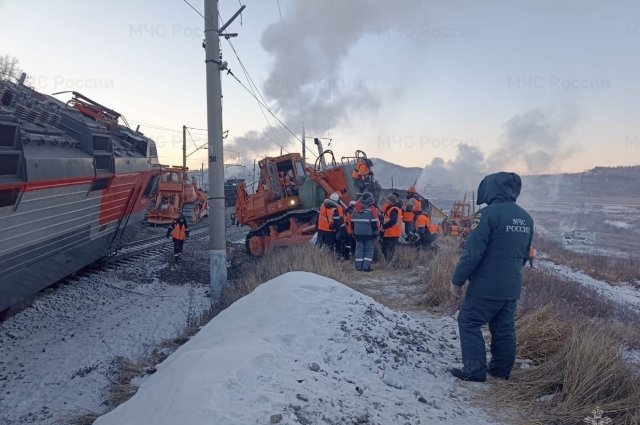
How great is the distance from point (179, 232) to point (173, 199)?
35.0 feet

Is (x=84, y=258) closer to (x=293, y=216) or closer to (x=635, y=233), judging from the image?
(x=293, y=216)

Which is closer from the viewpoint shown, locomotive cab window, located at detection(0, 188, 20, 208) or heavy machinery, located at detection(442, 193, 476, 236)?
locomotive cab window, located at detection(0, 188, 20, 208)

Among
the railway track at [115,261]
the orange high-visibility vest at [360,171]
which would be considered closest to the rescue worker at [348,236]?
the orange high-visibility vest at [360,171]

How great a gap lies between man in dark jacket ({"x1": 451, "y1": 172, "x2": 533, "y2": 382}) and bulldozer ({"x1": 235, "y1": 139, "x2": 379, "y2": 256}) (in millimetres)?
7711

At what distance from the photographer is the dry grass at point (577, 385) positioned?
301cm

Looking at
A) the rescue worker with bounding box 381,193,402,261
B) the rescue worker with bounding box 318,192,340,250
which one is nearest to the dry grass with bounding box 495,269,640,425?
the rescue worker with bounding box 381,193,402,261

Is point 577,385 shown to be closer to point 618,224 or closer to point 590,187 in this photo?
point 618,224

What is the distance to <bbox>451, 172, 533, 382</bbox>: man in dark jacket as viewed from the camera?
3525mm

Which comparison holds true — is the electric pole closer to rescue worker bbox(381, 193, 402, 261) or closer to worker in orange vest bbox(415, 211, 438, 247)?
rescue worker bbox(381, 193, 402, 261)

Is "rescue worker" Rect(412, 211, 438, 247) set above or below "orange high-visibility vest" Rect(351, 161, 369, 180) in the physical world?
below

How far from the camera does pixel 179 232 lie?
11141 millimetres

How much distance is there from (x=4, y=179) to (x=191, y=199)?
1742 centimetres

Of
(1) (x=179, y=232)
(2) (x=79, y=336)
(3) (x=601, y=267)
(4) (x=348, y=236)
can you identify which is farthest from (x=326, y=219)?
(3) (x=601, y=267)

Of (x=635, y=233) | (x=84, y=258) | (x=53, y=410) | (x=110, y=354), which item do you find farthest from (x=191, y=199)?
(x=635, y=233)
